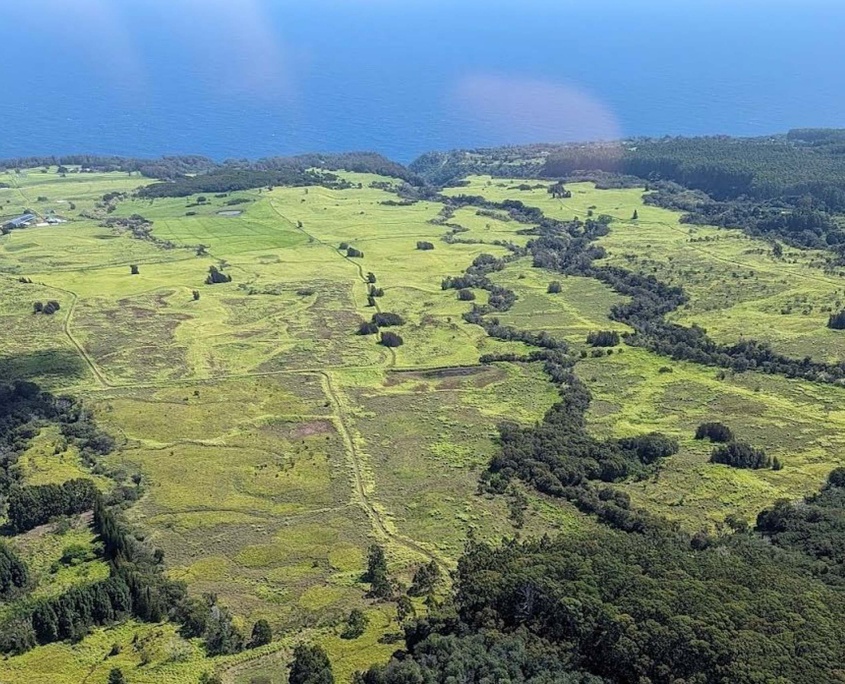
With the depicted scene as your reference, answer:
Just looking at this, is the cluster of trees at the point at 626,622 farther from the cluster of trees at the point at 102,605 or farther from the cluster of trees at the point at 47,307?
the cluster of trees at the point at 47,307

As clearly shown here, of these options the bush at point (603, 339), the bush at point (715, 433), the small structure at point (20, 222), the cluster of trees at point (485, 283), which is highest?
the small structure at point (20, 222)

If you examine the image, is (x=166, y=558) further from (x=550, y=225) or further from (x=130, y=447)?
(x=550, y=225)

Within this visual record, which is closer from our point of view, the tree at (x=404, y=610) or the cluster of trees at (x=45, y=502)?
the tree at (x=404, y=610)

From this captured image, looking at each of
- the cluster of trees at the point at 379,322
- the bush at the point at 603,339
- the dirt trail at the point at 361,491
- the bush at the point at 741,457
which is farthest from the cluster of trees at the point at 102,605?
the bush at the point at 603,339

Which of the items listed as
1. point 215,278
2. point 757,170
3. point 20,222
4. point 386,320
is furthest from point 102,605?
point 757,170

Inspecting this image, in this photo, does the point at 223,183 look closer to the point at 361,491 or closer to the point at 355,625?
the point at 361,491

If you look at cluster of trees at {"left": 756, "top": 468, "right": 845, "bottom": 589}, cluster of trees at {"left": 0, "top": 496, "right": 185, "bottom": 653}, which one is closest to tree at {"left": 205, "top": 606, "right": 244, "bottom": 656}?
cluster of trees at {"left": 0, "top": 496, "right": 185, "bottom": 653}
